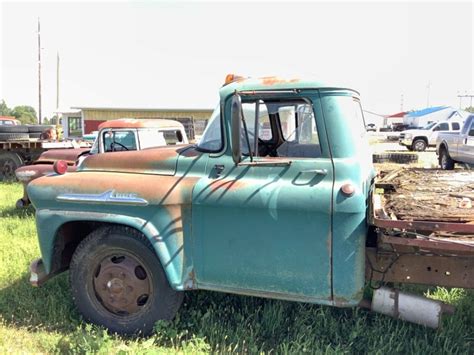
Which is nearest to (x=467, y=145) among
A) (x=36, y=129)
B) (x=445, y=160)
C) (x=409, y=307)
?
(x=445, y=160)

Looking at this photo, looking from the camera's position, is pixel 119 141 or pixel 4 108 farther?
pixel 4 108

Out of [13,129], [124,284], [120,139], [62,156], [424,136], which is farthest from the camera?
[424,136]

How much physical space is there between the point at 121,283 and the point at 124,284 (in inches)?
1.1

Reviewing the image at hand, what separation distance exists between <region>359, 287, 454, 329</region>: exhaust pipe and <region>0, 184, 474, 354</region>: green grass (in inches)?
9.4

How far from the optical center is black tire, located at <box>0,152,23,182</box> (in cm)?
1314

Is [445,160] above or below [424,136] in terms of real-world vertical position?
below

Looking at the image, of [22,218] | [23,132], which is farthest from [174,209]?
[23,132]

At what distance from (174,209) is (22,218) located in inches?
223

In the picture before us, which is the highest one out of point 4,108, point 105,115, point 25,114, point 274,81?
point 4,108

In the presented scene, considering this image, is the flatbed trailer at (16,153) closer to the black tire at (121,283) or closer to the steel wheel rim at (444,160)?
the black tire at (121,283)

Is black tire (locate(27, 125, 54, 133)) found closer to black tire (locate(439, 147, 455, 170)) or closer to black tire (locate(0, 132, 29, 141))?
black tire (locate(0, 132, 29, 141))

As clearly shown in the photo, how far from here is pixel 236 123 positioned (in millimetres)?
3000

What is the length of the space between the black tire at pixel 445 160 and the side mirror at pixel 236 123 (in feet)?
42.6

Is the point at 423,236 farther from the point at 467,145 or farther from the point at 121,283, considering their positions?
the point at 467,145
